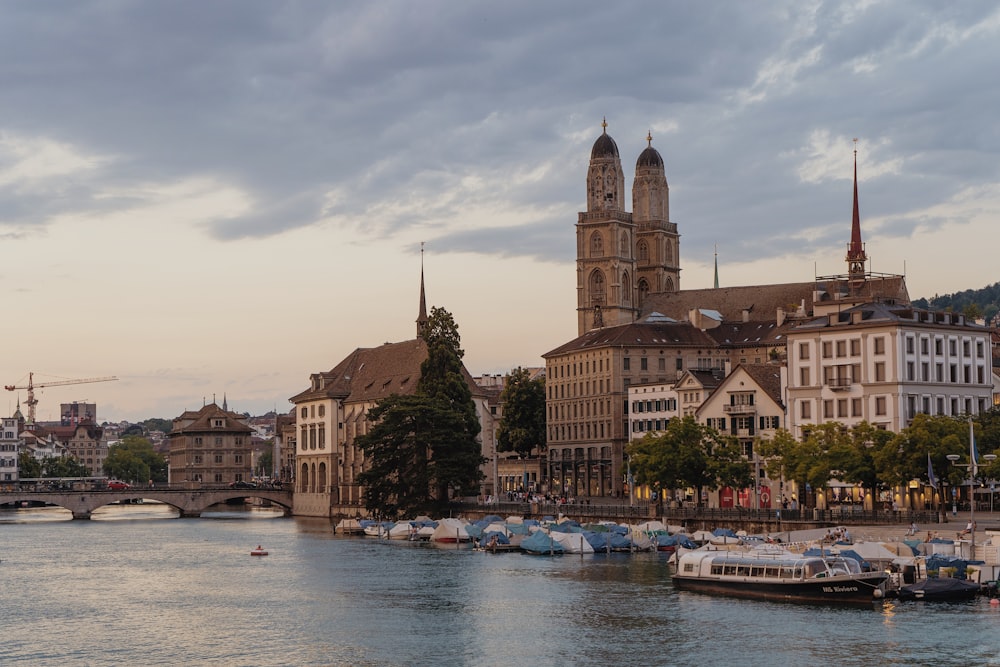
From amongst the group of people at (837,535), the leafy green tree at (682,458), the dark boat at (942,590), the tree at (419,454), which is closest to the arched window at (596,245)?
the tree at (419,454)

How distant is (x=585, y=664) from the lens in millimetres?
55594

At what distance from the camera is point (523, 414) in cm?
18075

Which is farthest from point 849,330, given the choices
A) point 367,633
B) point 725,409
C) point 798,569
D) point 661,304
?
point 661,304

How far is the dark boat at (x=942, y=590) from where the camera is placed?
67938 millimetres

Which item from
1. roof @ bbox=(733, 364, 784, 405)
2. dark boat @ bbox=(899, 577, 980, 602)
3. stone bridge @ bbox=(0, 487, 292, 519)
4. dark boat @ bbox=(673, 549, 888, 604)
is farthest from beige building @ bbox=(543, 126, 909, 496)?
dark boat @ bbox=(899, 577, 980, 602)

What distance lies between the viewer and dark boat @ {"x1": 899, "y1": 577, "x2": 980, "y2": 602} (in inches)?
2675

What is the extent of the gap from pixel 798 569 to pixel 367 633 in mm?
19363

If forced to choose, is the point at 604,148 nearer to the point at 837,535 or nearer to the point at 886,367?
the point at 886,367

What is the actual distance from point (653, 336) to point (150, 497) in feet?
167

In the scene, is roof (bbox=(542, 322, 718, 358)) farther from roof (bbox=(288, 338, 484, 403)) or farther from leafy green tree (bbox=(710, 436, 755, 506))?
leafy green tree (bbox=(710, 436, 755, 506))

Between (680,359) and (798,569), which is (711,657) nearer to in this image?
(798,569)

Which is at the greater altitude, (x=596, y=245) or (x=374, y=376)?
(x=596, y=245)

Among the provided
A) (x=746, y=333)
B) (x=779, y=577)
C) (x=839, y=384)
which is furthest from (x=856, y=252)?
(x=779, y=577)

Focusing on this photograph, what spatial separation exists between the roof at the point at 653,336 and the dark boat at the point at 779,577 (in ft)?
266
